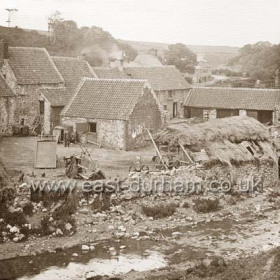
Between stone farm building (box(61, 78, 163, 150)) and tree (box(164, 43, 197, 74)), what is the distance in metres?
51.7

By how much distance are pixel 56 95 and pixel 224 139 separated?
1684cm

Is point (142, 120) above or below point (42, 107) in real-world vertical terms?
below

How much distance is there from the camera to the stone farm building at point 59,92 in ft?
132

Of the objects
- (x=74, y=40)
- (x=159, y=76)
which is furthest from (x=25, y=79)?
(x=74, y=40)

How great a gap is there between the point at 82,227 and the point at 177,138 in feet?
27.5

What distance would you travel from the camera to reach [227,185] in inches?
1096

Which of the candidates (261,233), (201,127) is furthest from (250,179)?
(261,233)

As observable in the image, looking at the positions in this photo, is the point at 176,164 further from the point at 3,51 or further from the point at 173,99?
the point at 173,99

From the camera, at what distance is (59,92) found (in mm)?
41938

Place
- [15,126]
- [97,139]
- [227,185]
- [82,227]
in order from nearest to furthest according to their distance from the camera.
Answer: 1. [82,227]
2. [227,185]
3. [97,139]
4. [15,126]

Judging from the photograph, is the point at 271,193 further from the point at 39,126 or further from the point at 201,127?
the point at 39,126

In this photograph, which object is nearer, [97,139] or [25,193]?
[25,193]

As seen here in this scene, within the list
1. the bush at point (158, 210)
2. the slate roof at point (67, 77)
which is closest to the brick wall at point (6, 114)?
the slate roof at point (67, 77)

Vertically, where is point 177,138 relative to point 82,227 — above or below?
above
